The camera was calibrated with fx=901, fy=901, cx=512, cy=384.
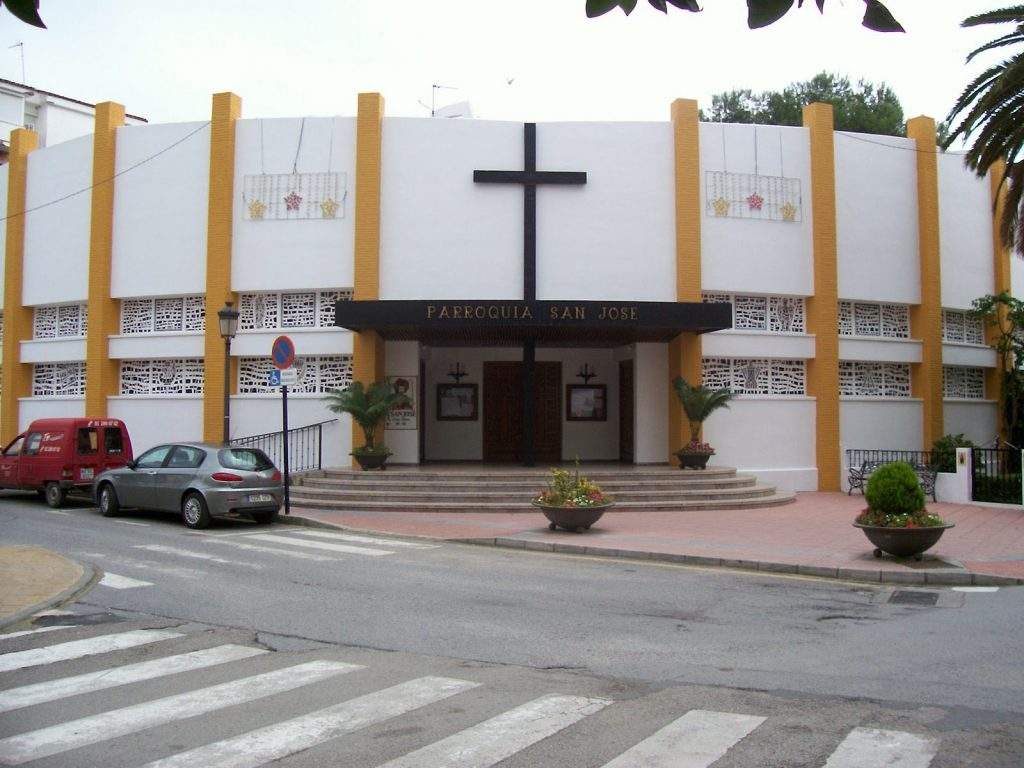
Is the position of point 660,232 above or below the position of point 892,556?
above

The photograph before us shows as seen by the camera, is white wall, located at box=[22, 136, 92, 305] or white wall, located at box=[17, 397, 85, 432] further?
white wall, located at box=[17, 397, 85, 432]

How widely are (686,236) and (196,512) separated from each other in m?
12.3

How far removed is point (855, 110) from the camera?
40344 millimetres

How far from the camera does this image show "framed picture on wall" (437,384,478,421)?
23250 mm

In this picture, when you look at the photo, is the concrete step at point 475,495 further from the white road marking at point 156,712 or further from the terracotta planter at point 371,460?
the white road marking at point 156,712

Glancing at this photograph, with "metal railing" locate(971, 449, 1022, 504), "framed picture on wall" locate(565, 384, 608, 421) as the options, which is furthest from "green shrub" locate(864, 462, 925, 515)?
"framed picture on wall" locate(565, 384, 608, 421)

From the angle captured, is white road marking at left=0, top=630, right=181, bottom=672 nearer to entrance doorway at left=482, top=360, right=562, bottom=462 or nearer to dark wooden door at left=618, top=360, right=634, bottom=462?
dark wooden door at left=618, top=360, right=634, bottom=462

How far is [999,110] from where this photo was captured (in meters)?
16.9

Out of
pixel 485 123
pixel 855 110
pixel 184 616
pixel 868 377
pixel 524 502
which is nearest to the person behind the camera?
pixel 184 616

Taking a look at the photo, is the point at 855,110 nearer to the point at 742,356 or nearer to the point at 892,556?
the point at 742,356

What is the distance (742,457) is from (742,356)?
2382mm

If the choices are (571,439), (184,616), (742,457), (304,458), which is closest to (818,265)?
(742,457)

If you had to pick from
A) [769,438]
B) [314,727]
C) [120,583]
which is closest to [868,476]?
[769,438]

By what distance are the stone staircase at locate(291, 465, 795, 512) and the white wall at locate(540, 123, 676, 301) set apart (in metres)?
4.42
